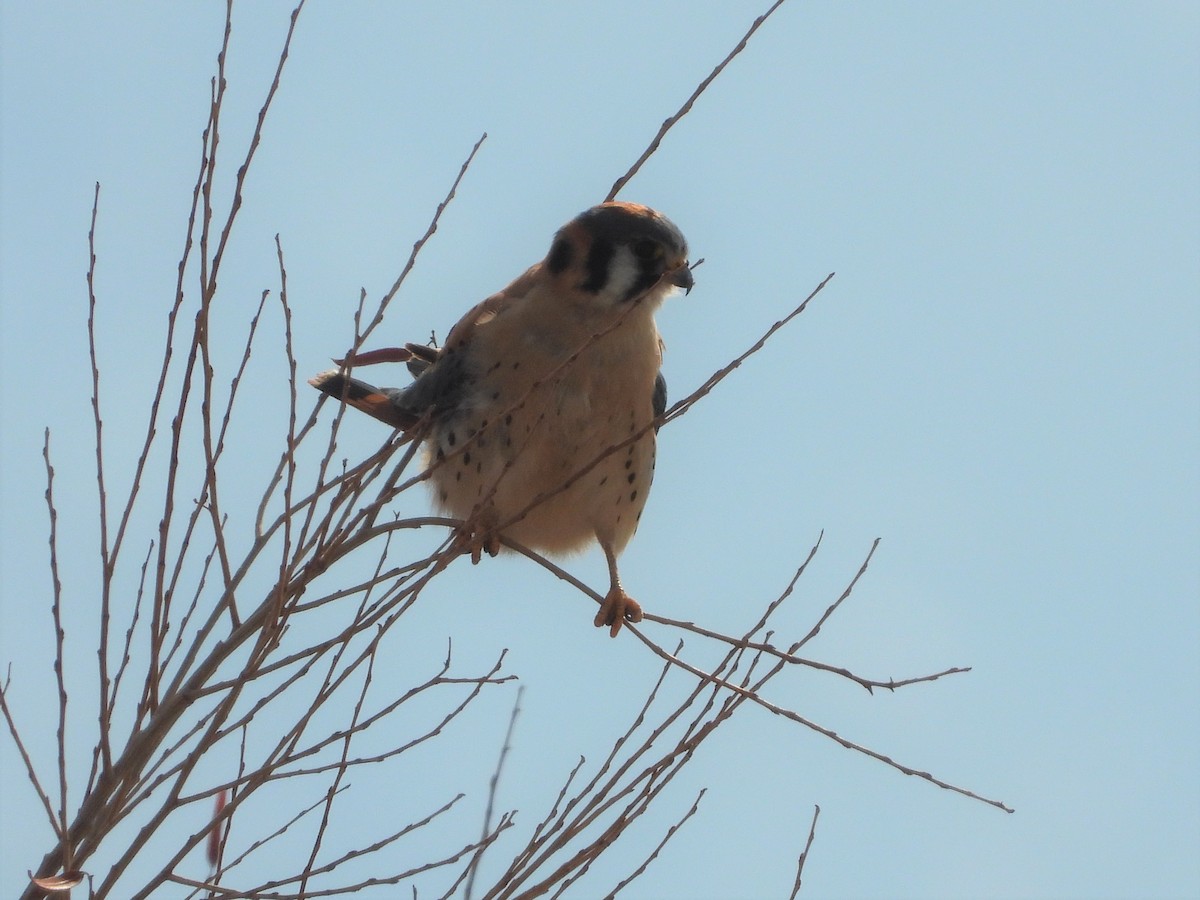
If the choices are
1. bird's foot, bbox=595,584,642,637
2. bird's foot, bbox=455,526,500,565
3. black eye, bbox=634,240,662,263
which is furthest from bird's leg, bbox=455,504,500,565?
black eye, bbox=634,240,662,263

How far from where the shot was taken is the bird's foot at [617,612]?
4.60 meters

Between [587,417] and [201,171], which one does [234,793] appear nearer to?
[201,171]

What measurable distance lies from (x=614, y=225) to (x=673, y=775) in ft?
6.68

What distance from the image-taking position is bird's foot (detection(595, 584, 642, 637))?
181 inches

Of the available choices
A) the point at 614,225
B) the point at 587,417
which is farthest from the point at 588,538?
the point at 614,225

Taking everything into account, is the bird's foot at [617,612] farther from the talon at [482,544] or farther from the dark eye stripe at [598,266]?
the dark eye stripe at [598,266]

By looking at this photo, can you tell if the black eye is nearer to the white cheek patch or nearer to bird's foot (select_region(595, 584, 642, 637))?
the white cheek patch

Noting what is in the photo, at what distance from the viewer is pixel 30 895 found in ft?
8.44

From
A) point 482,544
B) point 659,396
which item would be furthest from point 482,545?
point 659,396

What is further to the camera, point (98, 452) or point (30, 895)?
point (98, 452)

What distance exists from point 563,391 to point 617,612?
29.3 inches

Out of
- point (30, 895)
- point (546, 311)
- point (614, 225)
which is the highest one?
point (614, 225)

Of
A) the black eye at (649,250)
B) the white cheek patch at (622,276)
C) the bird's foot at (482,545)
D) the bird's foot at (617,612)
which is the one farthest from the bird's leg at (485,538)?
the black eye at (649,250)

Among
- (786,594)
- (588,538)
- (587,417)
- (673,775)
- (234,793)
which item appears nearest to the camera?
(234,793)
